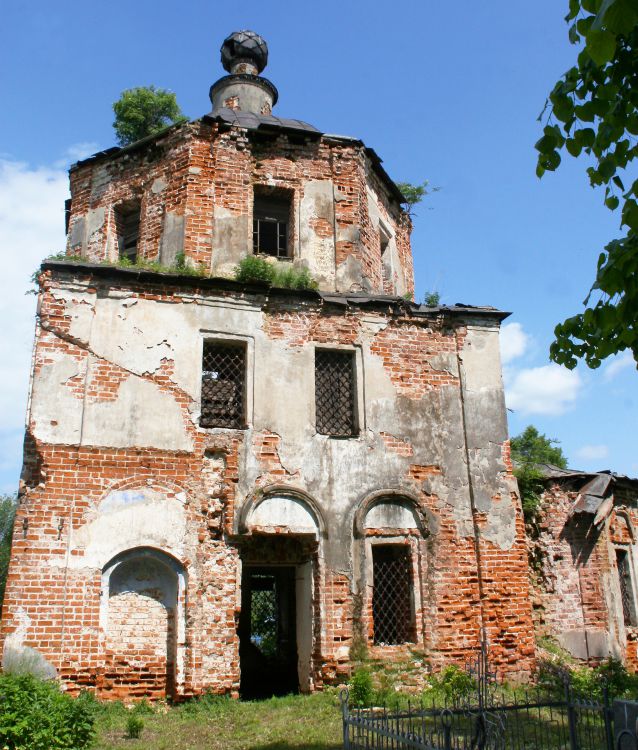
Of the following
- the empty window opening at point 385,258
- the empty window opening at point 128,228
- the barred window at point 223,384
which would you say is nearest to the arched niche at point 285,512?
the barred window at point 223,384

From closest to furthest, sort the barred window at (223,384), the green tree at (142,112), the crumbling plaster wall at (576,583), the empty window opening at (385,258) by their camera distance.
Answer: the barred window at (223,384) → the crumbling plaster wall at (576,583) → the empty window opening at (385,258) → the green tree at (142,112)

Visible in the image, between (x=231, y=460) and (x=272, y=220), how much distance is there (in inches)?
201

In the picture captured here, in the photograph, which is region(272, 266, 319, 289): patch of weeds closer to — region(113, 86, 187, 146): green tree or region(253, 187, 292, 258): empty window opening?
Answer: region(253, 187, 292, 258): empty window opening

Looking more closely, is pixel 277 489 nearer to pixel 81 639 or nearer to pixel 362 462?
pixel 362 462

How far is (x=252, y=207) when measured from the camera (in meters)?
13.4

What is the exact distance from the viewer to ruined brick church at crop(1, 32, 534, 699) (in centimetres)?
1013

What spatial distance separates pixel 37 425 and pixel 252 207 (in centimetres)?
567

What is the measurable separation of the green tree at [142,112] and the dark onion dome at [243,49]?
4506 mm

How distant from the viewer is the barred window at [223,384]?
37.7 feet

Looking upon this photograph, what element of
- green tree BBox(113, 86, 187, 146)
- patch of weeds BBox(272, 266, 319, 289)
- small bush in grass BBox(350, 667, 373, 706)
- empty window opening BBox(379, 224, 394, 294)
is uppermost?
green tree BBox(113, 86, 187, 146)

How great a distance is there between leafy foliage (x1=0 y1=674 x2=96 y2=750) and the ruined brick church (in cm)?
193

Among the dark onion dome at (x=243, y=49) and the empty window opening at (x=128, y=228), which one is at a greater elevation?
the dark onion dome at (x=243, y=49)

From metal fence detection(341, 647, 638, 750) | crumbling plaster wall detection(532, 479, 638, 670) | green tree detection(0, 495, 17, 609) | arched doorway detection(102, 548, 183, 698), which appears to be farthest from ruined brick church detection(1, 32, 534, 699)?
green tree detection(0, 495, 17, 609)

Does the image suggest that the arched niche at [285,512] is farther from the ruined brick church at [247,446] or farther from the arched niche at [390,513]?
the arched niche at [390,513]
